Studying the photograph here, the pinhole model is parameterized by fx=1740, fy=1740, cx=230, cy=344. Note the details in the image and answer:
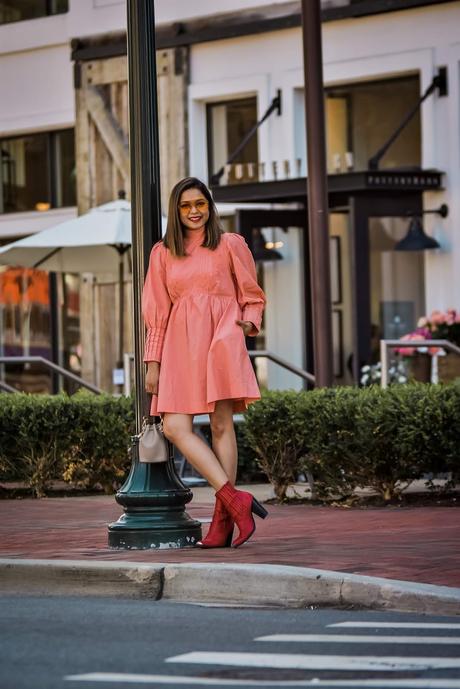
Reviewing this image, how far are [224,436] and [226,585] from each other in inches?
53.4

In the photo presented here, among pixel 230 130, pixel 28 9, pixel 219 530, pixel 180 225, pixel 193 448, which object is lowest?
pixel 219 530

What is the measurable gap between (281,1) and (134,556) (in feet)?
40.5

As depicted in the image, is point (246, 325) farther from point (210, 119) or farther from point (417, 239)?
point (210, 119)

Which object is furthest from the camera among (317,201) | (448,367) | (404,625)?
(448,367)

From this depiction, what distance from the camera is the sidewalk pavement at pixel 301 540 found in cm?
816

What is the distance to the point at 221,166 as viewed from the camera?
2066 centimetres

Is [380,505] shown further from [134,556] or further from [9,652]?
A: [9,652]

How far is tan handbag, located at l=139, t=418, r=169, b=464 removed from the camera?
29.8ft

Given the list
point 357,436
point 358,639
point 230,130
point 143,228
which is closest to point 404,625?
point 358,639

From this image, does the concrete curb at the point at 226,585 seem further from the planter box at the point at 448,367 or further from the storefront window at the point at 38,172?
the storefront window at the point at 38,172

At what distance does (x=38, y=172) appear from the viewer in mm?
22953

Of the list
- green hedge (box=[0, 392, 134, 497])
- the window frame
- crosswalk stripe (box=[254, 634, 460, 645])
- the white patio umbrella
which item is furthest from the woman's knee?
the window frame

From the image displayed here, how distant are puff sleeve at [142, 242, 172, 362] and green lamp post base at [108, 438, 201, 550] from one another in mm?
591

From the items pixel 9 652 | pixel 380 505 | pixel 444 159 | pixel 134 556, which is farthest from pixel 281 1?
pixel 9 652
